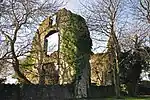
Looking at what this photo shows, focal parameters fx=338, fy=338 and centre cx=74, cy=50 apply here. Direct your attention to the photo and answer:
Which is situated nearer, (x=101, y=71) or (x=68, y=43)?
(x=68, y=43)

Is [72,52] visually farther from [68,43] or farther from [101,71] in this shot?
[101,71]

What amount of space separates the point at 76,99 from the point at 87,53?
23.8ft

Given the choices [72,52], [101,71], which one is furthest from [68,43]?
[101,71]

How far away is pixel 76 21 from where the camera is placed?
128ft

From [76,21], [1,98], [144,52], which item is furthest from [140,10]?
[1,98]

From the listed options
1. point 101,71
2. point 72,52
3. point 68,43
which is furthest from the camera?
point 101,71

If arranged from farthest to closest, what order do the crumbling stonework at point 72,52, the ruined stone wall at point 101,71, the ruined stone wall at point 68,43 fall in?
the ruined stone wall at point 101,71 → the ruined stone wall at point 68,43 → the crumbling stonework at point 72,52

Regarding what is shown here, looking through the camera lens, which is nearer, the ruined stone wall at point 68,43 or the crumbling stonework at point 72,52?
the crumbling stonework at point 72,52

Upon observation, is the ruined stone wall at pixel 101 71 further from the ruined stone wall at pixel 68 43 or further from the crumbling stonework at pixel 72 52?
the ruined stone wall at pixel 68 43

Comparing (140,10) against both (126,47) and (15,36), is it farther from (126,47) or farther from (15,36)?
(15,36)

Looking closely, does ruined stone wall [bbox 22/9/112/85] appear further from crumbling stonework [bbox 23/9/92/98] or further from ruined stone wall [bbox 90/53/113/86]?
ruined stone wall [bbox 90/53/113/86]

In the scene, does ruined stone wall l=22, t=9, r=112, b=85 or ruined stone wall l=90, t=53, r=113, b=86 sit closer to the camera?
ruined stone wall l=22, t=9, r=112, b=85

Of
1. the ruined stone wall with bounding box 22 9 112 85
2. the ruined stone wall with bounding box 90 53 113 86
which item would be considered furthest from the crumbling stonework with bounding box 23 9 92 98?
the ruined stone wall with bounding box 90 53 113 86

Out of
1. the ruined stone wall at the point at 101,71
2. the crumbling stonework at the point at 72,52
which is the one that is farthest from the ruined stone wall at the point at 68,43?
the ruined stone wall at the point at 101,71
